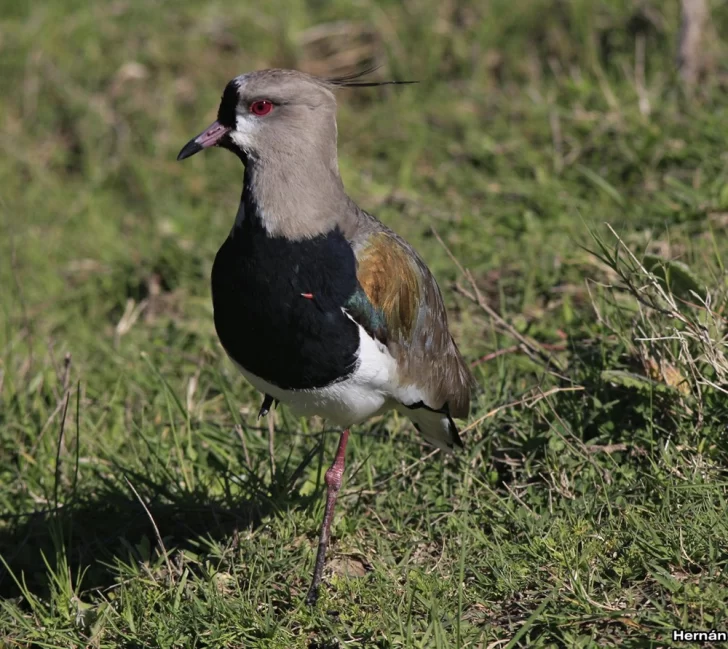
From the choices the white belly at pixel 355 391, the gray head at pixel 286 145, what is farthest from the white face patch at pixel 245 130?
the white belly at pixel 355 391

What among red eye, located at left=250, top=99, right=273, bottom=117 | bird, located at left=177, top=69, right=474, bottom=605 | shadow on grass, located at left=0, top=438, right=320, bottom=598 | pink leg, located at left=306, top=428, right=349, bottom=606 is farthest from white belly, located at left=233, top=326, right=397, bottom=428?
red eye, located at left=250, top=99, right=273, bottom=117

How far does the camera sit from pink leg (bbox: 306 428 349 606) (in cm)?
353

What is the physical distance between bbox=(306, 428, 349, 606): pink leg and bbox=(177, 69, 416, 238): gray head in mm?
797

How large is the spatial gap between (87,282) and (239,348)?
2739 millimetres

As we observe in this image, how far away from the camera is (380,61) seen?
7.08m

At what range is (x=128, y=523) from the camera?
4074 mm

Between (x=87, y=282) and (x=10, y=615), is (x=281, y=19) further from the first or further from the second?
(x=10, y=615)

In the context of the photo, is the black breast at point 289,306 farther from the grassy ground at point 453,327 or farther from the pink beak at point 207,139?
the grassy ground at point 453,327

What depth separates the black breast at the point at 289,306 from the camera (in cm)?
325

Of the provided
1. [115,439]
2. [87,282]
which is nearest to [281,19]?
[87,282]

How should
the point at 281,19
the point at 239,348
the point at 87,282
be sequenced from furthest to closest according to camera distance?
the point at 281,19
the point at 87,282
the point at 239,348

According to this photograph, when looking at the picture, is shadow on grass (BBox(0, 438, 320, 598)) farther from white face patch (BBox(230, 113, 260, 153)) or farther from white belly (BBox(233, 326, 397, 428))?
white face patch (BBox(230, 113, 260, 153))

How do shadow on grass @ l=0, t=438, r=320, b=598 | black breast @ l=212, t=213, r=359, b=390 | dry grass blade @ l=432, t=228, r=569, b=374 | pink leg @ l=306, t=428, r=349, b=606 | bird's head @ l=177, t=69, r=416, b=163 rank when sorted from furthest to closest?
dry grass blade @ l=432, t=228, r=569, b=374 < shadow on grass @ l=0, t=438, r=320, b=598 < pink leg @ l=306, t=428, r=349, b=606 < bird's head @ l=177, t=69, r=416, b=163 < black breast @ l=212, t=213, r=359, b=390

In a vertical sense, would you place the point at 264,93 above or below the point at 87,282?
above
